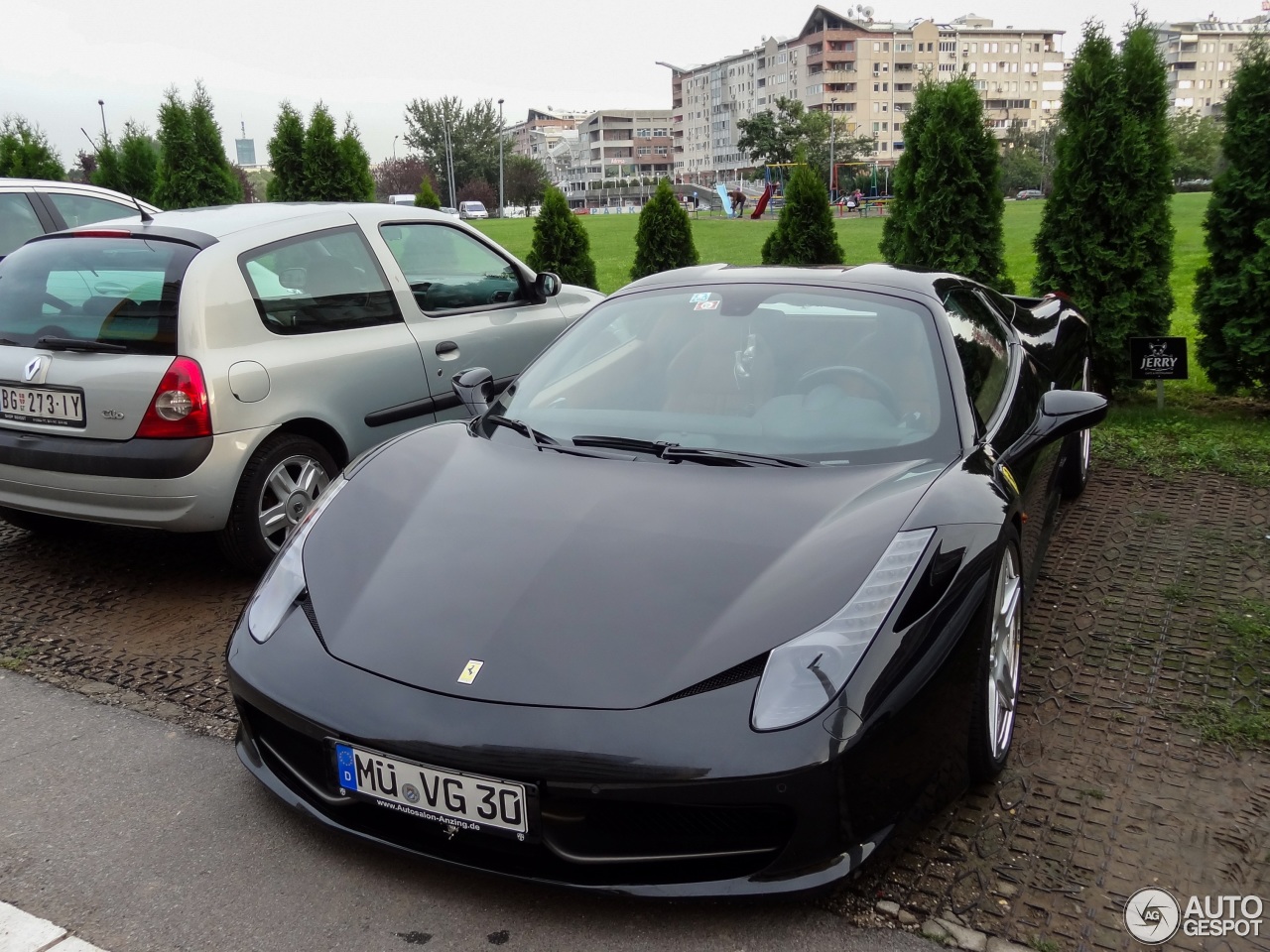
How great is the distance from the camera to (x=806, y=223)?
9.66 metres

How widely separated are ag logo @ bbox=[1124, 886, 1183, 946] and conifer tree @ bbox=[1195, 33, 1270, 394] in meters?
5.37

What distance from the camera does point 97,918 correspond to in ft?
7.79

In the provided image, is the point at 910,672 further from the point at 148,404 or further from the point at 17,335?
the point at 17,335

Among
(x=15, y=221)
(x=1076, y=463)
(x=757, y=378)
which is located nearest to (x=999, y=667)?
(x=757, y=378)

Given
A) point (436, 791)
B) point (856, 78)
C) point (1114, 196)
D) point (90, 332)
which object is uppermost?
point (856, 78)

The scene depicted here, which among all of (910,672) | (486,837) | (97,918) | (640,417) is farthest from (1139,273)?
(97,918)

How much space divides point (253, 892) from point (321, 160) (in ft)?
38.4

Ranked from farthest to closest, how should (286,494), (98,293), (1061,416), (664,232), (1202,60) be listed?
(1202,60), (664,232), (286,494), (98,293), (1061,416)

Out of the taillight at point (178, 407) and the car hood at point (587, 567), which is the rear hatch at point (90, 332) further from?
the car hood at point (587, 567)

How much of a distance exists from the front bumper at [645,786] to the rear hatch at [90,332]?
247cm

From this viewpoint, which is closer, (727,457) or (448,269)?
(727,457)

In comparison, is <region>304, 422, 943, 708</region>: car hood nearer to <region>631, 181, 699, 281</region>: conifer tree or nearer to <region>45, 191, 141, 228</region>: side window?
<region>45, 191, 141, 228</region>: side window

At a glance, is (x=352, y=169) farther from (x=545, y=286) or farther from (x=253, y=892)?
(x=253, y=892)

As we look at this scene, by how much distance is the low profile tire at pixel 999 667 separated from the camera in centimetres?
262
